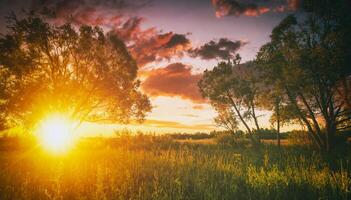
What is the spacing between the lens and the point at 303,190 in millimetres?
6512

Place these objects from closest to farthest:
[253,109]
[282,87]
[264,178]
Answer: [264,178], [282,87], [253,109]

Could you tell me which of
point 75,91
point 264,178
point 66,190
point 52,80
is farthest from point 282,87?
point 52,80

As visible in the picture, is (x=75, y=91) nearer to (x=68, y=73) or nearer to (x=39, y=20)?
(x=68, y=73)

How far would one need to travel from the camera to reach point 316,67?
18.1 m

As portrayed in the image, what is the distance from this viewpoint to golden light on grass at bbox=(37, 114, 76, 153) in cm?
2352

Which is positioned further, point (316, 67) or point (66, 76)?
point (66, 76)

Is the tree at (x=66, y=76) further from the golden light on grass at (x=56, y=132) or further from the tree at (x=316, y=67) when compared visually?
the tree at (x=316, y=67)

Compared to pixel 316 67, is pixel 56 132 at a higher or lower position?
lower

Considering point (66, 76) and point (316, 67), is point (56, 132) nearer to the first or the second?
point (66, 76)

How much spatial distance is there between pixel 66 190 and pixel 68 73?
21.6 meters

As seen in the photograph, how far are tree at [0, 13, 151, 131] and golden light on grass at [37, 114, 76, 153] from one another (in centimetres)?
112

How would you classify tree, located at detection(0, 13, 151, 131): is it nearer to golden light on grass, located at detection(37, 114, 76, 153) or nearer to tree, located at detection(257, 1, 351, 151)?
golden light on grass, located at detection(37, 114, 76, 153)

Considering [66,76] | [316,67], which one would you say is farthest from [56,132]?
[316,67]

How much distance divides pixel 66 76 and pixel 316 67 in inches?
947
